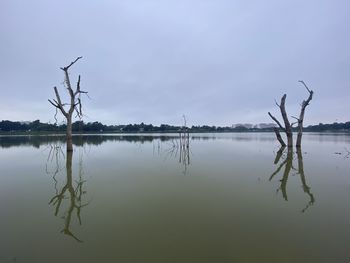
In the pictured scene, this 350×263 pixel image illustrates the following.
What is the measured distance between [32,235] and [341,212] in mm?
4296

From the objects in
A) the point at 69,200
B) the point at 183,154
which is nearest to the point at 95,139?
the point at 183,154

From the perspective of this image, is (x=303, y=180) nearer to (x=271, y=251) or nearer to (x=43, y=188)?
(x=271, y=251)

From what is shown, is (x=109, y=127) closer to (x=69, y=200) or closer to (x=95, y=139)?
(x=95, y=139)

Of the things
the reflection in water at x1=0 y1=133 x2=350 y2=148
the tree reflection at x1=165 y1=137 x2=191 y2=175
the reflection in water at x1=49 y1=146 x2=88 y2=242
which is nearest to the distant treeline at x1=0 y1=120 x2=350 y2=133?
the reflection in water at x1=0 y1=133 x2=350 y2=148

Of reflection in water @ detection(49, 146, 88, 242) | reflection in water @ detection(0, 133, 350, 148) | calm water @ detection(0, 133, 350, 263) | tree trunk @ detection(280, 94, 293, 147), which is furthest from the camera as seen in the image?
reflection in water @ detection(0, 133, 350, 148)

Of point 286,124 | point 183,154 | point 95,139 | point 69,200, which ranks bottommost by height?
point 69,200

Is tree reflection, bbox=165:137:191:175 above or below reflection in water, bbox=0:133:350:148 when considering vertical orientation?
below

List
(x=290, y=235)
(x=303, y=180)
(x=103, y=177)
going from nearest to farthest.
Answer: (x=290, y=235) → (x=303, y=180) → (x=103, y=177)

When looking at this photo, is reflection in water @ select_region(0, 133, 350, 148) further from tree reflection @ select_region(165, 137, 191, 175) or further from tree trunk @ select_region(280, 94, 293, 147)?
tree reflection @ select_region(165, 137, 191, 175)

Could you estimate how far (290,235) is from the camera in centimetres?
298

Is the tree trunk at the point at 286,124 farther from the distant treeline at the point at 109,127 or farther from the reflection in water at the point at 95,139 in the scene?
the distant treeline at the point at 109,127

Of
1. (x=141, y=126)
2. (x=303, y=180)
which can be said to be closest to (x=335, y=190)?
(x=303, y=180)

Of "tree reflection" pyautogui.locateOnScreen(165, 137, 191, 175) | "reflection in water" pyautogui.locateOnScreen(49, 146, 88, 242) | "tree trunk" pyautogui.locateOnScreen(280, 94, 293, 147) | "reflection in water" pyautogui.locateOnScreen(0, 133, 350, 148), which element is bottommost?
"reflection in water" pyautogui.locateOnScreen(49, 146, 88, 242)

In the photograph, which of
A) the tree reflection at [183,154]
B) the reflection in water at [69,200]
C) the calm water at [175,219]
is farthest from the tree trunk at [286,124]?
the reflection in water at [69,200]
